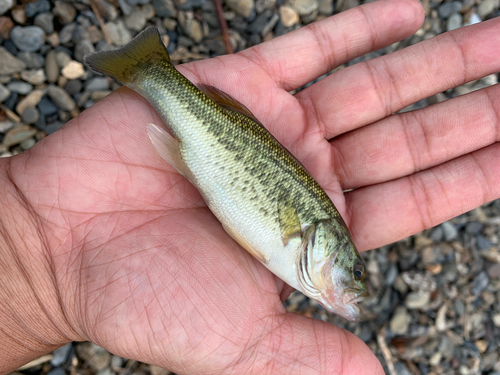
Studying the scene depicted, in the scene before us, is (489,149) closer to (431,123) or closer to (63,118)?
(431,123)

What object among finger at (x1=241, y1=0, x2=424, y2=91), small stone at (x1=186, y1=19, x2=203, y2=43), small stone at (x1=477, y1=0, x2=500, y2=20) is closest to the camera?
finger at (x1=241, y1=0, x2=424, y2=91)

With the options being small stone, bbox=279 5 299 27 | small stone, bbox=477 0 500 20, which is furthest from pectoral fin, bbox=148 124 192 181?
small stone, bbox=477 0 500 20

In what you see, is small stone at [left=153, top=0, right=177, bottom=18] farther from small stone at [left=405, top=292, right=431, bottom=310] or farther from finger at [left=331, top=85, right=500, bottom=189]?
small stone at [left=405, top=292, right=431, bottom=310]

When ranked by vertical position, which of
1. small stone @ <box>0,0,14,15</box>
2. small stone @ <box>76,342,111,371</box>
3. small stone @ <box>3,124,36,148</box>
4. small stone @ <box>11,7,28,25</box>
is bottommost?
small stone @ <box>76,342,111,371</box>

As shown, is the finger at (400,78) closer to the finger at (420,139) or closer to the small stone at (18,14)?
the finger at (420,139)

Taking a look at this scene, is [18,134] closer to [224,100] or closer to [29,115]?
[29,115]

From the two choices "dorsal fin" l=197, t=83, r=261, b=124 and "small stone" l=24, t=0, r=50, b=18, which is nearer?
"dorsal fin" l=197, t=83, r=261, b=124

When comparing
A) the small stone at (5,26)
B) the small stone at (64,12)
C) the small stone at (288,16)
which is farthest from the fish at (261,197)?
the small stone at (288,16)
